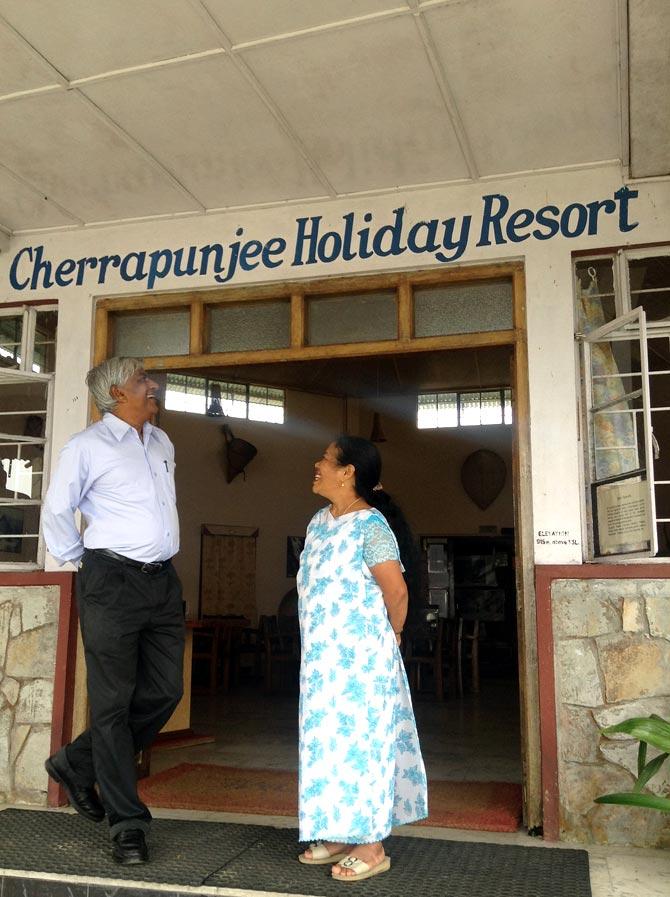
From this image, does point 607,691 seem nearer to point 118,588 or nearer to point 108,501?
point 118,588

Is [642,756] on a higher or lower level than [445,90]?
lower

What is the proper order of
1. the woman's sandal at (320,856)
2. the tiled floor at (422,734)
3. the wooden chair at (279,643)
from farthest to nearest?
1. the wooden chair at (279,643)
2. the tiled floor at (422,734)
3. the woman's sandal at (320,856)

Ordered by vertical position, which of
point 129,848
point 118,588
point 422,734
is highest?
point 118,588

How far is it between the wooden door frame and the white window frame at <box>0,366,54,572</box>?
0.34 metres

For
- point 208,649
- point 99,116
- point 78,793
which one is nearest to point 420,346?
point 99,116

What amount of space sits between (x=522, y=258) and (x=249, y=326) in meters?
1.38

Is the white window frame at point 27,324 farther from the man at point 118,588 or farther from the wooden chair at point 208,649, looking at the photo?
the wooden chair at point 208,649

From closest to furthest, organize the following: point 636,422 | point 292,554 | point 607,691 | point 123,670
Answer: point 123,670 → point 607,691 → point 636,422 → point 292,554

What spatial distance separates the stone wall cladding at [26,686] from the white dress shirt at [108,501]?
3.09ft

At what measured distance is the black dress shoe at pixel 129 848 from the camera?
2.98 metres

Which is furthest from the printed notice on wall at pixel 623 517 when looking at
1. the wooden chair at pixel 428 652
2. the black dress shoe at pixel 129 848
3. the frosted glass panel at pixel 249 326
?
the wooden chair at pixel 428 652

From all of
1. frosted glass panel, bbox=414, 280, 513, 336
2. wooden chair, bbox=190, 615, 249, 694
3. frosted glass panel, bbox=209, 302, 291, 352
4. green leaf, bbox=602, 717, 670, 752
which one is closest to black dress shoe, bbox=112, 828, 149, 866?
green leaf, bbox=602, 717, 670, 752

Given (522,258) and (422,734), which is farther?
(422,734)

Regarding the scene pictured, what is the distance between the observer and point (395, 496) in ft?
38.4
